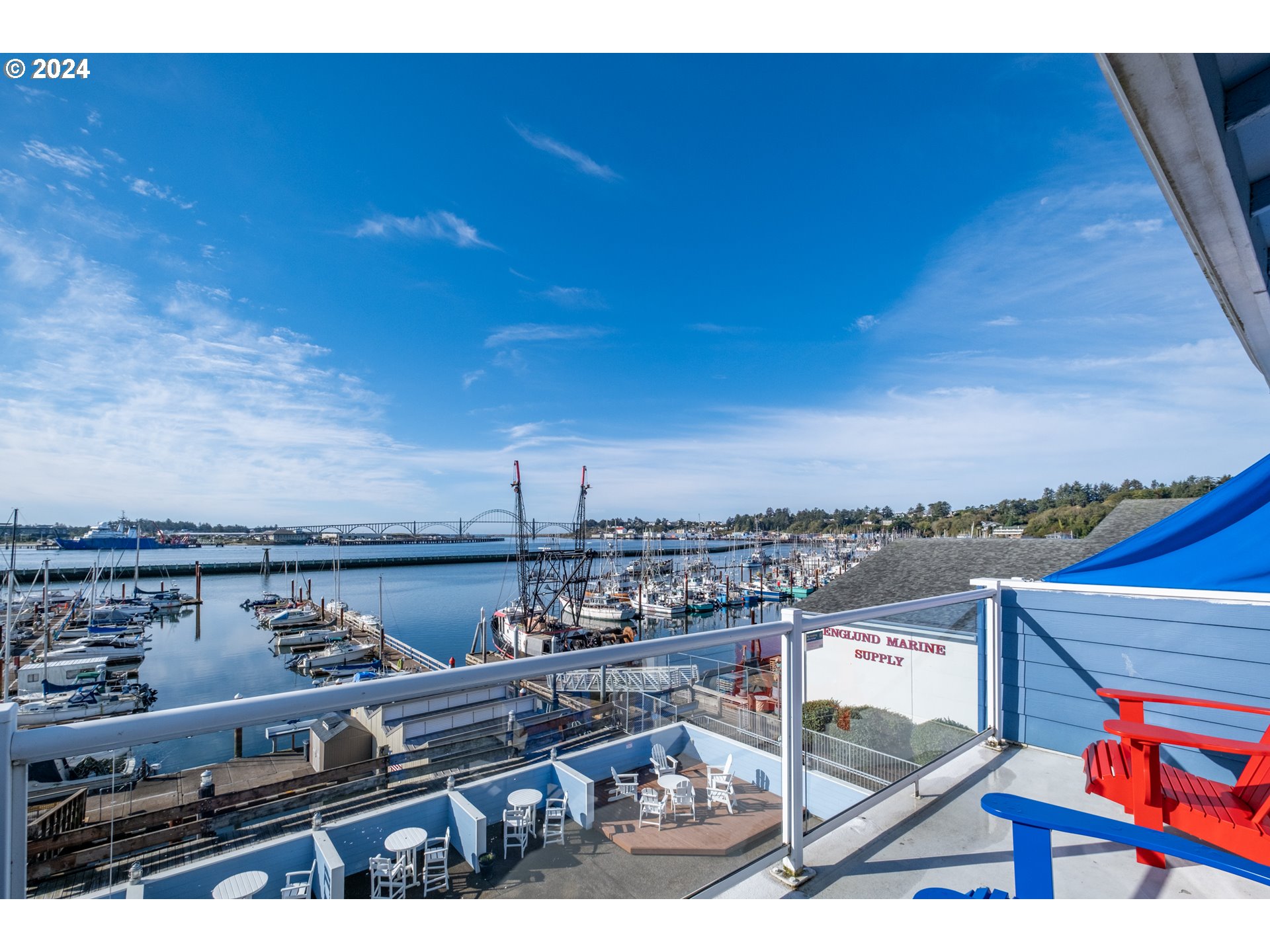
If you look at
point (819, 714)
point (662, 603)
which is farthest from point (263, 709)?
point (662, 603)

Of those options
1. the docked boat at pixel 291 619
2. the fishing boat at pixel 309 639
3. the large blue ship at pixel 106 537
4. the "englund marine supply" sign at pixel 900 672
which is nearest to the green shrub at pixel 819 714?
the "englund marine supply" sign at pixel 900 672

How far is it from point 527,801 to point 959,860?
6.34 feet

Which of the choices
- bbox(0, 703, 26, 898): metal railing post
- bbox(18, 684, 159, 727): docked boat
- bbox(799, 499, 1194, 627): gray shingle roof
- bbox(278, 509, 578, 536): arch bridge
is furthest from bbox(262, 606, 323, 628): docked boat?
bbox(0, 703, 26, 898): metal railing post

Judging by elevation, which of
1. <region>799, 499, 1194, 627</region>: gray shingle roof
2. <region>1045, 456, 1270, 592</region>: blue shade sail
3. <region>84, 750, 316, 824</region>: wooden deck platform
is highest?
<region>1045, 456, 1270, 592</region>: blue shade sail

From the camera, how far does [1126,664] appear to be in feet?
10.6

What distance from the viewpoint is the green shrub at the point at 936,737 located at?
3158 mm

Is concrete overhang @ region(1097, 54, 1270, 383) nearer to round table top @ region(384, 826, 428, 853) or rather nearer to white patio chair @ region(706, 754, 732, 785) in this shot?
white patio chair @ region(706, 754, 732, 785)

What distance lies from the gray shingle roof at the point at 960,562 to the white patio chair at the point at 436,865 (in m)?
15.7

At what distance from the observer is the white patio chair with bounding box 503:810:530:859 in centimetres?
174

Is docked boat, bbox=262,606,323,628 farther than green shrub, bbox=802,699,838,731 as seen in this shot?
Yes

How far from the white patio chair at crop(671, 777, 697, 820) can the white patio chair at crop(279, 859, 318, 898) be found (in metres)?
1.17

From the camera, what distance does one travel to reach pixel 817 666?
106 inches

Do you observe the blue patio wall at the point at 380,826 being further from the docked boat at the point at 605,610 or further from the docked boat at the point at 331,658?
the docked boat at the point at 605,610
